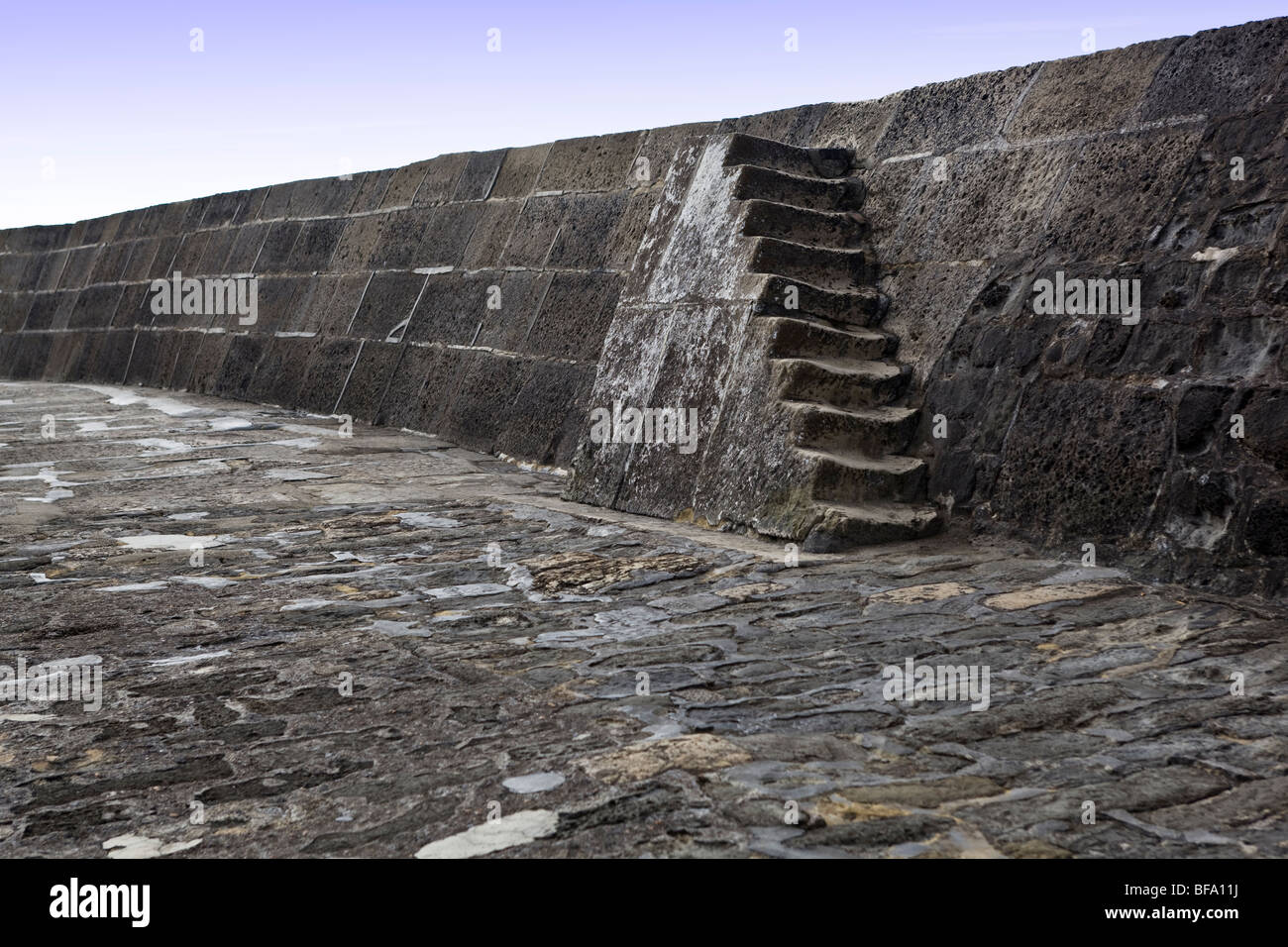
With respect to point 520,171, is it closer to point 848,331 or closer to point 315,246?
point 315,246

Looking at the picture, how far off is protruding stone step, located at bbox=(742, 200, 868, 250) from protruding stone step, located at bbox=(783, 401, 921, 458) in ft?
3.24

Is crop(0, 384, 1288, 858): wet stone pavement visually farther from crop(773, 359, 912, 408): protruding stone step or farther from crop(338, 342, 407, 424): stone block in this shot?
crop(338, 342, 407, 424): stone block

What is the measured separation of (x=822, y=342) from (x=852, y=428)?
1.60ft

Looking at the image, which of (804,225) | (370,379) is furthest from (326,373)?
(804,225)

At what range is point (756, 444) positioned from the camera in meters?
4.79

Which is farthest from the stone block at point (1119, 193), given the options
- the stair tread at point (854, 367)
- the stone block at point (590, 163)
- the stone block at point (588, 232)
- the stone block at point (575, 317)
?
the stone block at point (590, 163)

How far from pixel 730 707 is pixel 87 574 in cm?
245

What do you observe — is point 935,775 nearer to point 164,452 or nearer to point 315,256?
point 164,452

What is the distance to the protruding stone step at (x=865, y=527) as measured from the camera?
4387 millimetres

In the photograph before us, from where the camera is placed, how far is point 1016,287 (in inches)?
185

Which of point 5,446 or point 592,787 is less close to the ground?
point 5,446

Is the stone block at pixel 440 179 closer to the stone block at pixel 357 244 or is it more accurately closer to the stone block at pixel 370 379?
the stone block at pixel 357 244
